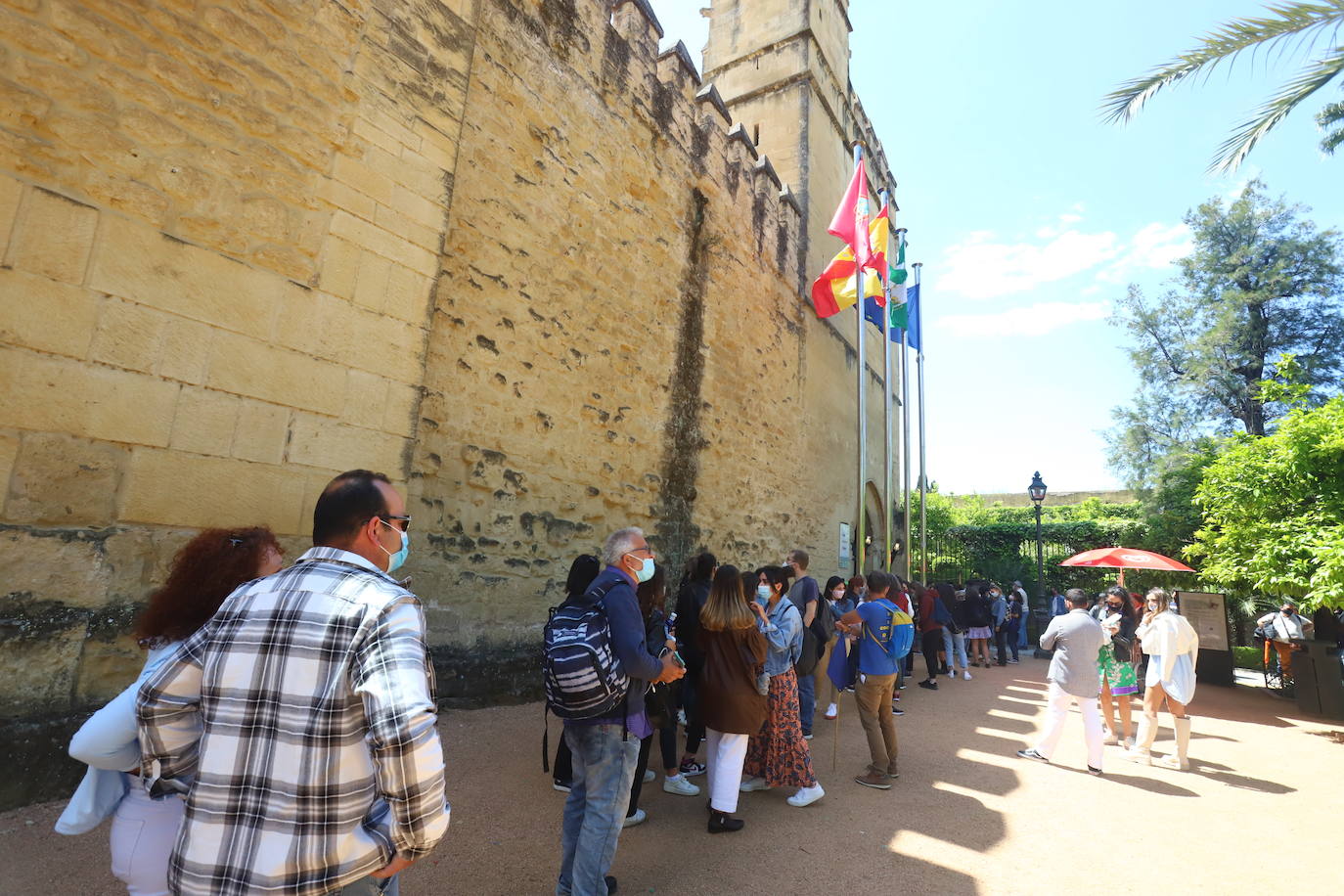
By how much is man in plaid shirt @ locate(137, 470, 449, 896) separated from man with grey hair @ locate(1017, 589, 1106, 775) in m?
4.97

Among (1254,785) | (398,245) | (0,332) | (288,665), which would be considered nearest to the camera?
(288,665)

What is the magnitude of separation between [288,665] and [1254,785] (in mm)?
6834

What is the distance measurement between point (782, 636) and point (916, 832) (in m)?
1.30

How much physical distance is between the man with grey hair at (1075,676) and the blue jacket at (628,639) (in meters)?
3.72

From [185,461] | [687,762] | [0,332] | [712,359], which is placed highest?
[712,359]

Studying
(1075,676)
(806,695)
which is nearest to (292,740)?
(806,695)

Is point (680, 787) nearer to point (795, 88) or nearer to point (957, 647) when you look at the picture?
point (957, 647)

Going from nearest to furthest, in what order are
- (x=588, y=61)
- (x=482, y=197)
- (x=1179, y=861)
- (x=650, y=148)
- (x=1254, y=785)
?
(x=1179, y=861) < (x=1254, y=785) < (x=482, y=197) < (x=588, y=61) < (x=650, y=148)

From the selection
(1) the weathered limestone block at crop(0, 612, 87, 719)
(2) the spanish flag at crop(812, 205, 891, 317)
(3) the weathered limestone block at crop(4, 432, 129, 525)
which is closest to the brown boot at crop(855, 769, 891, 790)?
(1) the weathered limestone block at crop(0, 612, 87, 719)

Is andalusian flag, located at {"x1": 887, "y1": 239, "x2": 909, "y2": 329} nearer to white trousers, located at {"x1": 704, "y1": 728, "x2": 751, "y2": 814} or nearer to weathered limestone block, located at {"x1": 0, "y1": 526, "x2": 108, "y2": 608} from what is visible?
white trousers, located at {"x1": 704, "y1": 728, "x2": 751, "y2": 814}

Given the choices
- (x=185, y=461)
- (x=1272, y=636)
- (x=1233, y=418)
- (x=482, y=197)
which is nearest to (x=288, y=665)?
(x=185, y=461)

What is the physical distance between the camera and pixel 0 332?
265 cm

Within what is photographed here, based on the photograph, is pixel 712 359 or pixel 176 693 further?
pixel 712 359

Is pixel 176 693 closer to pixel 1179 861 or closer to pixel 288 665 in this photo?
pixel 288 665
